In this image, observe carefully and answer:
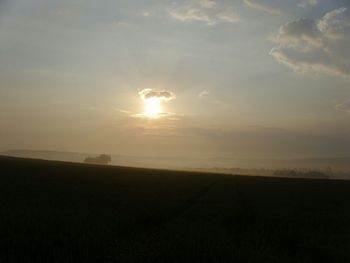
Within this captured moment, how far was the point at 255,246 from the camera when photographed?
770 inches

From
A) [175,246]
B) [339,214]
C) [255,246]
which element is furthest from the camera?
[339,214]

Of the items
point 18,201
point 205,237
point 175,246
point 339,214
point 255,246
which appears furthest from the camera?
point 339,214

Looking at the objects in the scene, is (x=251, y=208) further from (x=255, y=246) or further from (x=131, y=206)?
(x=255, y=246)

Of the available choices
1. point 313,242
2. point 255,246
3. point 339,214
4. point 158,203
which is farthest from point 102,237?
point 339,214

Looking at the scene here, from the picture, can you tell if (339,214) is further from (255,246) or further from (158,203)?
(255,246)

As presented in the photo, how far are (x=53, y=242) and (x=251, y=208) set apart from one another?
69.3 ft

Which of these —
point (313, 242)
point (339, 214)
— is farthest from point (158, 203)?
point (313, 242)

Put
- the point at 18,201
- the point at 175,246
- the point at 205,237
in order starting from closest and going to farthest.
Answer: the point at 175,246 → the point at 205,237 → the point at 18,201

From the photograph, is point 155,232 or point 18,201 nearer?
point 155,232

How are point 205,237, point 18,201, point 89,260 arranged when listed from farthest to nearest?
1. point 18,201
2. point 205,237
3. point 89,260

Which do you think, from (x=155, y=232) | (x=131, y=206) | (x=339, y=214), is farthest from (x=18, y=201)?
(x=339, y=214)

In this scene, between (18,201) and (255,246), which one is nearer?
(255,246)

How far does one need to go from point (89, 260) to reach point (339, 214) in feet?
79.8

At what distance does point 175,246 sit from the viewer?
59.9 feet
